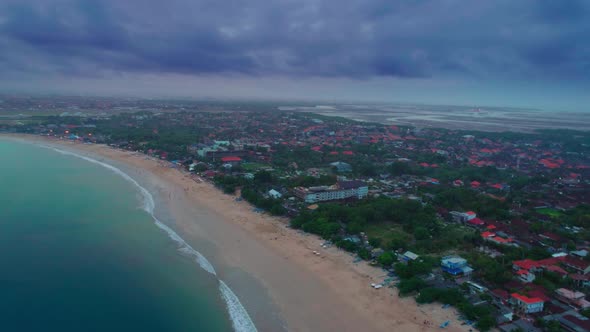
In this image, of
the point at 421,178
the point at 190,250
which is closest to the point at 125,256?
the point at 190,250

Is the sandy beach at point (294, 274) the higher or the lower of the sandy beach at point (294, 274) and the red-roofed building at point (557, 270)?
the lower

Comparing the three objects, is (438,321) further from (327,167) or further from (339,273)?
(327,167)

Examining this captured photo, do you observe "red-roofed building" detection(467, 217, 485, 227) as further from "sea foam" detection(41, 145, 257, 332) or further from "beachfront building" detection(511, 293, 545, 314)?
"sea foam" detection(41, 145, 257, 332)

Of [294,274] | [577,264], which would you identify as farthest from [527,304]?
[294,274]

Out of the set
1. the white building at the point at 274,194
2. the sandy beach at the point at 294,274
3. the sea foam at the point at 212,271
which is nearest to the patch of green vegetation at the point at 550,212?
the sandy beach at the point at 294,274

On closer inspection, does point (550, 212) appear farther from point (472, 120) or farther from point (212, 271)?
point (472, 120)

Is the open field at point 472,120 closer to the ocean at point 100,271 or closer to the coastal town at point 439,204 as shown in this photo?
the coastal town at point 439,204
